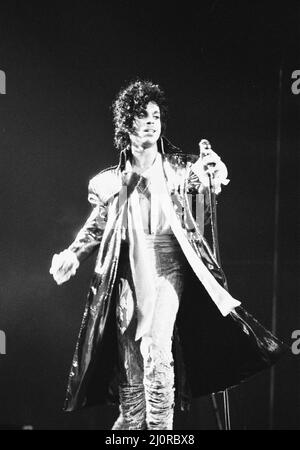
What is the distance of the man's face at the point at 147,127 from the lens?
2020 mm

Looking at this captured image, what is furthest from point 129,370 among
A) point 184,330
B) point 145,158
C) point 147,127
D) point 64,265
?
point 147,127

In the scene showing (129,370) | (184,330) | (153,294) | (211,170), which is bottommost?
(129,370)

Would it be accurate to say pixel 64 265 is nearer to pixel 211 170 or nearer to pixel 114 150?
pixel 114 150

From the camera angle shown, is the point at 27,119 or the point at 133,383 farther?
the point at 27,119

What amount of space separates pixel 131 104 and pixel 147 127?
109 mm

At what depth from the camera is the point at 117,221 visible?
6.51 feet

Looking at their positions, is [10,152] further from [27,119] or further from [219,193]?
[219,193]

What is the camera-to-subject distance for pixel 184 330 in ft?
6.56

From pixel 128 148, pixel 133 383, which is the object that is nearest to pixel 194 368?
pixel 133 383

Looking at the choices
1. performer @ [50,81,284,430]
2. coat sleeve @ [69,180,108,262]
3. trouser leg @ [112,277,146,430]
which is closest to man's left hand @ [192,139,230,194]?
performer @ [50,81,284,430]

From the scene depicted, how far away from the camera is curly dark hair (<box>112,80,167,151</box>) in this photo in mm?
2029

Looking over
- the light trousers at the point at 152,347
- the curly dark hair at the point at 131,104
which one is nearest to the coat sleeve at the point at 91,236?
the light trousers at the point at 152,347

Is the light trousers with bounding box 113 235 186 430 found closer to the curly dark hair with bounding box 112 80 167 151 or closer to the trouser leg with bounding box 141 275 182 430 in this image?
the trouser leg with bounding box 141 275 182 430

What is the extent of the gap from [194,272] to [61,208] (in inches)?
22.4
